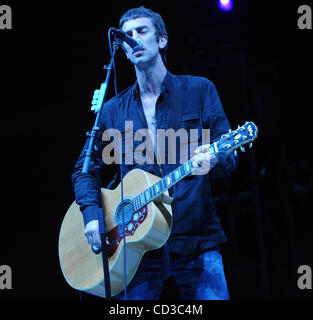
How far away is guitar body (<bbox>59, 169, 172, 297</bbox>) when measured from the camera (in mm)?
2516

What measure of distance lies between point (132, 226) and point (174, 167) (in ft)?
1.45

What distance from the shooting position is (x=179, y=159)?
8.87 feet

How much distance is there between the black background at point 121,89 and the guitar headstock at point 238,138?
158 centimetres

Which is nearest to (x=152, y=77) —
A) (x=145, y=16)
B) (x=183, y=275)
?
(x=145, y=16)

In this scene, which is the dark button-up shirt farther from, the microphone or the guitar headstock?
the microphone

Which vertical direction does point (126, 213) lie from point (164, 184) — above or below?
below

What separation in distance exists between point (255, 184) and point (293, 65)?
4.54ft

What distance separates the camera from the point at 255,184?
3.98m

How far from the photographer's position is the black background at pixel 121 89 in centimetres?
400

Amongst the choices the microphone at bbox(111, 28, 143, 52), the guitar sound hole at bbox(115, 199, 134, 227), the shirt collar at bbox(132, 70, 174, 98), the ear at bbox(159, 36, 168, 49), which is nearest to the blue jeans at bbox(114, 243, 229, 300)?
the guitar sound hole at bbox(115, 199, 134, 227)

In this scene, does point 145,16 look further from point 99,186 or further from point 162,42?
point 99,186

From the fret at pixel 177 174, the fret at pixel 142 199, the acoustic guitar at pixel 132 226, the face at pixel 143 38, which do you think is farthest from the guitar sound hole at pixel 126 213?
the face at pixel 143 38
